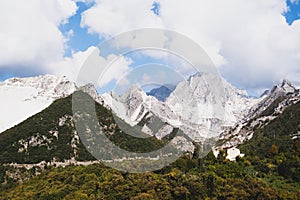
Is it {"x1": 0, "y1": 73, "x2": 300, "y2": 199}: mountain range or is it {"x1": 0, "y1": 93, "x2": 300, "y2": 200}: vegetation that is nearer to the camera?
{"x1": 0, "y1": 93, "x2": 300, "y2": 200}: vegetation

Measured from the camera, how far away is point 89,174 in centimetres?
6300

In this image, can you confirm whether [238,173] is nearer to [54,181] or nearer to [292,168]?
[292,168]

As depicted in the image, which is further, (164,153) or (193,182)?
(164,153)

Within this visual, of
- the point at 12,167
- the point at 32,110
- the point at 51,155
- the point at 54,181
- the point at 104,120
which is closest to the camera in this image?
the point at 54,181

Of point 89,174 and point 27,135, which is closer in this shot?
point 89,174

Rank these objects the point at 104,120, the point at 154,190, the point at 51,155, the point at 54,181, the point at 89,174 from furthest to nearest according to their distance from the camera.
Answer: the point at 104,120 < the point at 51,155 < the point at 54,181 < the point at 89,174 < the point at 154,190

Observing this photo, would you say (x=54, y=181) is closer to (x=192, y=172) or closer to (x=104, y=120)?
(x=192, y=172)

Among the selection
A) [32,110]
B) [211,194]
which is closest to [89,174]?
[211,194]

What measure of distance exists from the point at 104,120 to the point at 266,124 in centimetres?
6757

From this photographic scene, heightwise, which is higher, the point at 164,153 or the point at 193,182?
→ the point at 164,153

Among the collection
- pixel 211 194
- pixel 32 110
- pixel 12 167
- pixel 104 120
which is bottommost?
pixel 211 194

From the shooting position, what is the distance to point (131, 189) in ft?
162

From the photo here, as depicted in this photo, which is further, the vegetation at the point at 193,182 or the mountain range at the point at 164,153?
the mountain range at the point at 164,153

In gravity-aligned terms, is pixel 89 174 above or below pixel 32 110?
below
